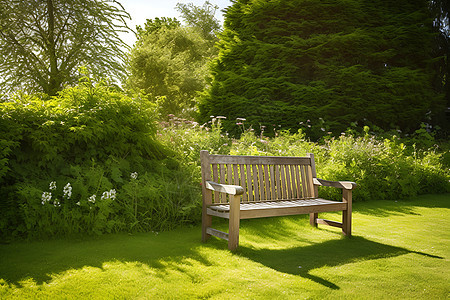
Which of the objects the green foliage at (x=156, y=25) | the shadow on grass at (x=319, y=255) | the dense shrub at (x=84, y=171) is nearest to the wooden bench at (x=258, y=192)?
the shadow on grass at (x=319, y=255)

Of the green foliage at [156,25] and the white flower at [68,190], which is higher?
the green foliage at [156,25]

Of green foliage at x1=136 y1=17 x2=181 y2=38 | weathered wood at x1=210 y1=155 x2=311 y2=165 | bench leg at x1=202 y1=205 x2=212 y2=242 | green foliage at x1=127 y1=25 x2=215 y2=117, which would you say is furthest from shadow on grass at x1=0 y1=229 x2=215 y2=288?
green foliage at x1=136 y1=17 x2=181 y2=38

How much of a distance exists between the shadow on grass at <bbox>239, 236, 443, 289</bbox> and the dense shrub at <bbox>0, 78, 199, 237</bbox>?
1.54 meters

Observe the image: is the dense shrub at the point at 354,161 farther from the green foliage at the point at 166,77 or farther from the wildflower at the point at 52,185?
the green foliage at the point at 166,77

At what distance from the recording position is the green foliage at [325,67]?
13086 millimetres

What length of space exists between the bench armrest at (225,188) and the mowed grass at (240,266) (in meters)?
0.73

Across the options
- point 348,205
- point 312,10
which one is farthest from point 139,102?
point 312,10

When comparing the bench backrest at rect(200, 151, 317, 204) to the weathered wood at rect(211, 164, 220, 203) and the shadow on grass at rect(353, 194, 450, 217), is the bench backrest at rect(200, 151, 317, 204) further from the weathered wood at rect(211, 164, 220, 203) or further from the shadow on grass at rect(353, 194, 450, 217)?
the shadow on grass at rect(353, 194, 450, 217)

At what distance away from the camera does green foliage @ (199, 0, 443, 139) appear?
13086 millimetres

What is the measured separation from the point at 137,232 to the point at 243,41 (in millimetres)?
11228

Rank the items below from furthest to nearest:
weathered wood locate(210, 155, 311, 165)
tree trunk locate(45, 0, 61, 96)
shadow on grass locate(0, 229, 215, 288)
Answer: tree trunk locate(45, 0, 61, 96)
weathered wood locate(210, 155, 311, 165)
shadow on grass locate(0, 229, 215, 288)

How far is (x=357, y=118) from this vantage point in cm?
1318

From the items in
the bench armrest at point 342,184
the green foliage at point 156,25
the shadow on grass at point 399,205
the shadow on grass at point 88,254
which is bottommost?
the shadow on grass at point 88,254

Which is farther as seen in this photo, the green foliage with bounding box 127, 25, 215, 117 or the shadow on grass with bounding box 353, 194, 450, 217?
the green foliage with bounding box 127, 25, 215, 117
